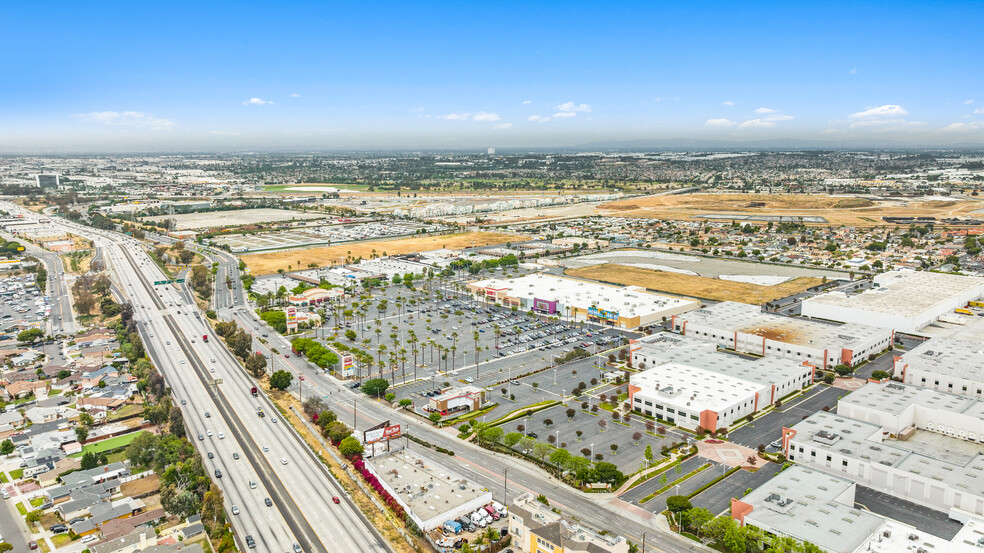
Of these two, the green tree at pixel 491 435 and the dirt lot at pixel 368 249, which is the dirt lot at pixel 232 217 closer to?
the dirt lot at pixel 368 249

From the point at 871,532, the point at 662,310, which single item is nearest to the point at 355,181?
the point at 662,310

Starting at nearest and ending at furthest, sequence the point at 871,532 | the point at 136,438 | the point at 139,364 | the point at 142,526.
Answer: the point at 871,532 < the point at 142,526 < the point at 136,438 < the point at 139,364

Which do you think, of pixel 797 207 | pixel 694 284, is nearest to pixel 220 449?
pixel 694 284

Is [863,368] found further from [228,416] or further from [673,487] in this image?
[228,416]

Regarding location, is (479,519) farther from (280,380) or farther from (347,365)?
(347,365)

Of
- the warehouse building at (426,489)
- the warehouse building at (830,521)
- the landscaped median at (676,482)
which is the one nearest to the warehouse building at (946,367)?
the warehouse building at (830,521)
